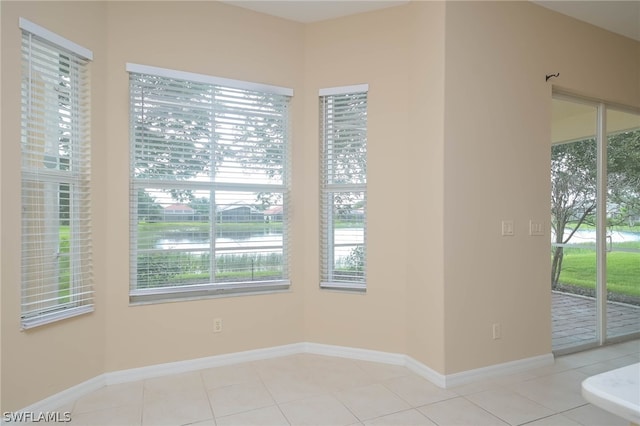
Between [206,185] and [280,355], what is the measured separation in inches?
64.6

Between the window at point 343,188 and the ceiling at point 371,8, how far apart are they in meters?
0.66

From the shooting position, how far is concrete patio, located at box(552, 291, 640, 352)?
337cm

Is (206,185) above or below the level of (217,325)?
above

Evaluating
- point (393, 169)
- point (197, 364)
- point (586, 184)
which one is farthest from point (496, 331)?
point (197, 364)

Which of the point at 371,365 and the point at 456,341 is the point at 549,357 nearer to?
the point at 456,341

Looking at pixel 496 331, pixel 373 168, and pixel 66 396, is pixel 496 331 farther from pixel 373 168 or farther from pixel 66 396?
pixel 66 396

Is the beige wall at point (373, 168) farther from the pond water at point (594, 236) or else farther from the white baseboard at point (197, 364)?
the pond water at point (594, 236)

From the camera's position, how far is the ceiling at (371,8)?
301cm

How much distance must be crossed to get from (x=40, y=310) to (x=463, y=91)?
3.31 meters

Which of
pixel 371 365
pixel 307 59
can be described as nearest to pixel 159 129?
pixel 307 59

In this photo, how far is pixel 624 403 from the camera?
102 cm

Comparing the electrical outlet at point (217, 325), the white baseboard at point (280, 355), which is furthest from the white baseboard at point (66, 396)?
the electrical outlet at point (217, 325)

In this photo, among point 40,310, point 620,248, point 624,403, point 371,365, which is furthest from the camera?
point 620,248

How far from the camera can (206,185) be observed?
3.02m
